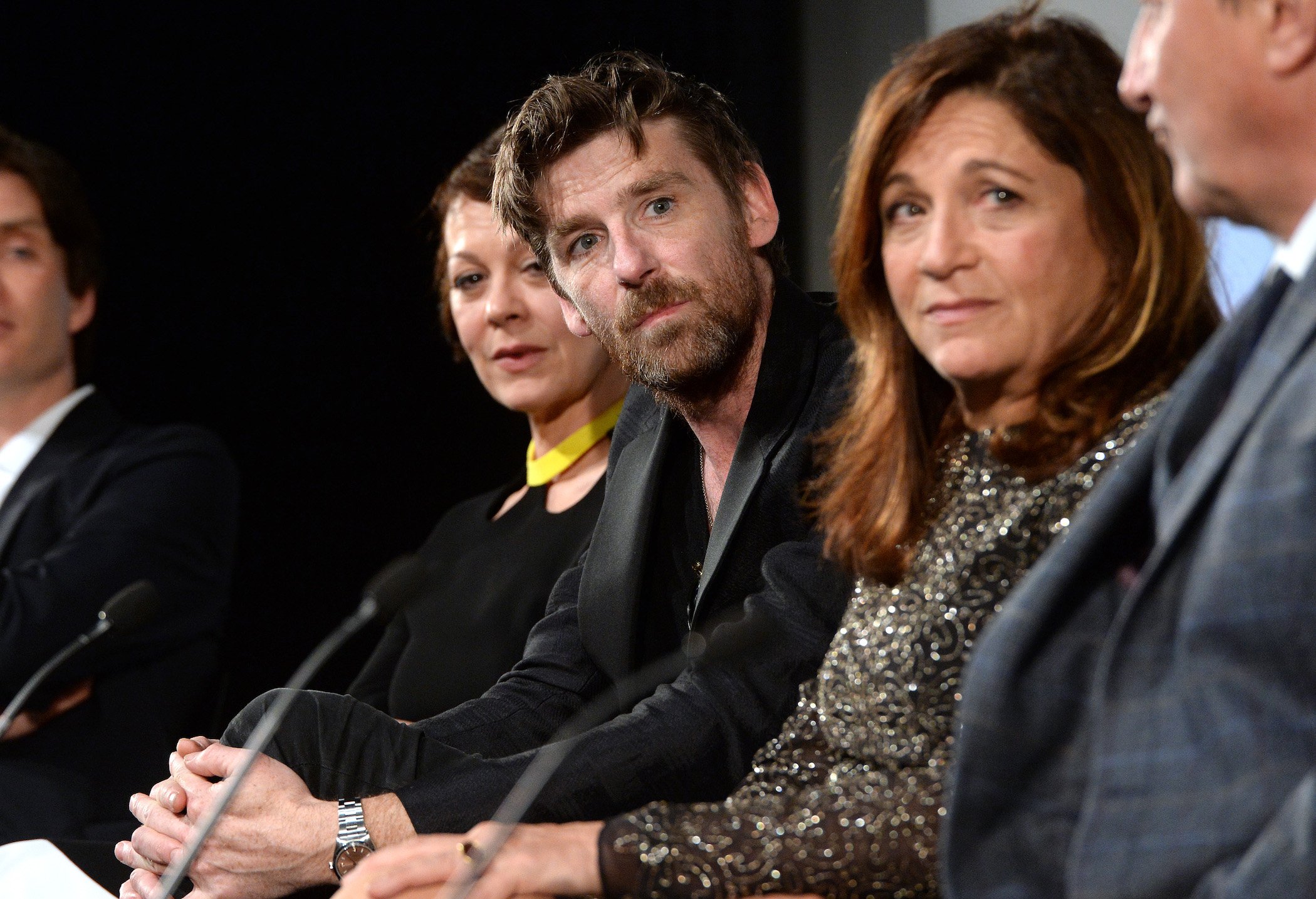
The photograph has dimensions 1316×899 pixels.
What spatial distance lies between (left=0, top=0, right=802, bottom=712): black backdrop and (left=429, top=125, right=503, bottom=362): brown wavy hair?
663 millimetres

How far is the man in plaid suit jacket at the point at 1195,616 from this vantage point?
908 millimetres

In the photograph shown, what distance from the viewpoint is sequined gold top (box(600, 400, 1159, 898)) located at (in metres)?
1.34

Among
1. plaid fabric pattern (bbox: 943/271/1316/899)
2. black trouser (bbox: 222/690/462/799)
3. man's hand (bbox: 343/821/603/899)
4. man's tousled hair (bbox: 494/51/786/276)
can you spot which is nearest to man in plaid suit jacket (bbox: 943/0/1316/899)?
plaid fabric pattern (bbox: 943/271/1316/899)

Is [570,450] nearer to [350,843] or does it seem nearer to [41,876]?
[350,843]

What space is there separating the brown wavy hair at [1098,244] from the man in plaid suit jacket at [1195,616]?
0.19 metres

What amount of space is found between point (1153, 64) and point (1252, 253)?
79cm

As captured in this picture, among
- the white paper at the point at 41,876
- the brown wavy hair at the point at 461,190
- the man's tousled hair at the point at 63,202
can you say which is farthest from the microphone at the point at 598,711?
the man's tousled hair at the point at 63,202

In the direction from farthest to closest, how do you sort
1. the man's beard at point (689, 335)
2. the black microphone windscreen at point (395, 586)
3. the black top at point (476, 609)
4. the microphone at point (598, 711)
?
the black top at point (476, 609)
the man's beard at point (689, 335)
the black microphone windscreen at point (395, 586)
the microphone at point (598, 711)

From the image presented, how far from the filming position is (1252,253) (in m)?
1.79

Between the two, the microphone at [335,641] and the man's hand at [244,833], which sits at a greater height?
the microphone at [335,641]

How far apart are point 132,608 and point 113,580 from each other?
969mm

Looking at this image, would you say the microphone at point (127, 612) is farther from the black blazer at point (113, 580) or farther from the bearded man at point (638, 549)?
the black blazer at point (113, 580)

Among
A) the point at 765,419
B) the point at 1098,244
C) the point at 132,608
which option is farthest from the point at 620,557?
the point at 1098,244

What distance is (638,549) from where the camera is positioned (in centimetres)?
211
